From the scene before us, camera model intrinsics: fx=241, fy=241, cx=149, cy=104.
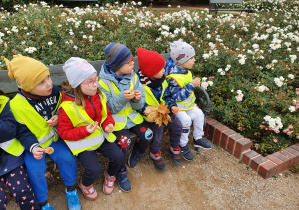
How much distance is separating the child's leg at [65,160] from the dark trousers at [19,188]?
0.28 meters

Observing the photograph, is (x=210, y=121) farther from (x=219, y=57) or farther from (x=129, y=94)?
(x=129, y=94)

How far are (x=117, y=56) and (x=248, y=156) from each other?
2066 mm

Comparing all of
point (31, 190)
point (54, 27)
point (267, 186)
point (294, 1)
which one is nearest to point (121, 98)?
point (31, 190)

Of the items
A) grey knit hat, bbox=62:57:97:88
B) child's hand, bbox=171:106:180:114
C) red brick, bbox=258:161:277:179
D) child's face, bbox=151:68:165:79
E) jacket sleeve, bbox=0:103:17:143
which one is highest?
grey knit hat, bbox=62:57:97:88

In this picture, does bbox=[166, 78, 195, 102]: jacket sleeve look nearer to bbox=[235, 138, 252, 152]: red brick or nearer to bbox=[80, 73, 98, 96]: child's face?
bbox=[235, 138, 252, 152]: red brick

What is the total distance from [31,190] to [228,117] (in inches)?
100.0

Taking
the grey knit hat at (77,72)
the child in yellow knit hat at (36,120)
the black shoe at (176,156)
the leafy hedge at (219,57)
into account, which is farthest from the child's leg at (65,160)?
the leafy hedge at (219,57)

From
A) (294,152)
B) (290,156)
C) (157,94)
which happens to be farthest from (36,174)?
(294,152)

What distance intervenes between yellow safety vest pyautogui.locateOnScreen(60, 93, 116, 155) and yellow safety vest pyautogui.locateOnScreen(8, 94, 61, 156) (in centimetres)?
21

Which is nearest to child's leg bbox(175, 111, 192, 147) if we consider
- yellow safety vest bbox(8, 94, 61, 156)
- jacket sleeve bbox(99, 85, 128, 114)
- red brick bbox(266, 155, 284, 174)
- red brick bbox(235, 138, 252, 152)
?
red brick bbox(235, 138, 252, 152)

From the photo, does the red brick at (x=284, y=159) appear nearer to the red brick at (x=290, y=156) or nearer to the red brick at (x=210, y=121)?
the red brick at (x=290, y=156)

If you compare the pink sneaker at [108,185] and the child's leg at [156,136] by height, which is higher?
the child's leg at [156,136]

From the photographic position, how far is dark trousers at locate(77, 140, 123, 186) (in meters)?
2.27

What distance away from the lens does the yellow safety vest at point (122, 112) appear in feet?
8.14
